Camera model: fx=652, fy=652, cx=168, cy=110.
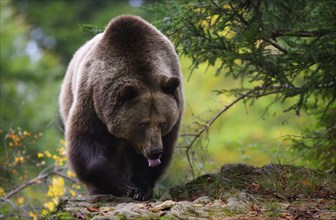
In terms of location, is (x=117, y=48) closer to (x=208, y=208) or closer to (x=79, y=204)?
(x=79, y=204)

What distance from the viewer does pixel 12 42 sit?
72.1 feet

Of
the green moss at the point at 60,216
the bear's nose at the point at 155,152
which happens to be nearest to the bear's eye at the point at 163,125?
the bear's nose at the point at 155,152

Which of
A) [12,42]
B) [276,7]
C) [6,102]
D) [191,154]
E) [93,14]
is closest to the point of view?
[276,7]

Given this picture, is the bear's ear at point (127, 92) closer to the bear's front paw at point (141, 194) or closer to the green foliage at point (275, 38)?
the green foliage at point (275, 38)

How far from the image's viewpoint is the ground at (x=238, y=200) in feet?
17.7

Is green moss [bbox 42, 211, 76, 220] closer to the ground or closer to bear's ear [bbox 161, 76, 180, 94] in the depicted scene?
the ground

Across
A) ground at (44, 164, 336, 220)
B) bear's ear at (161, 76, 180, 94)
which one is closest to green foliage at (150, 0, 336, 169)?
bear's ear at (161, 76, 180, 94)

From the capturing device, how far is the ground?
5.41 metres

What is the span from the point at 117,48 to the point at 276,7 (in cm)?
178

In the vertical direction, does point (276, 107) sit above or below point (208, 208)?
below

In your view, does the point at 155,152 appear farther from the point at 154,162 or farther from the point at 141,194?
the point at 141,194

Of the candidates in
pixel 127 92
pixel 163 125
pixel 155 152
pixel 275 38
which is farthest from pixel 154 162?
pixel 275 38

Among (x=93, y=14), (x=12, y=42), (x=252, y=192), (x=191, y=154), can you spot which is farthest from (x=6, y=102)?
(x=93, y=14)

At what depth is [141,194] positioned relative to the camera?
6914 mm
